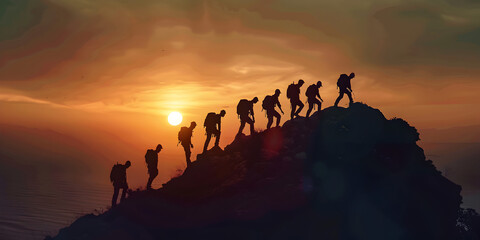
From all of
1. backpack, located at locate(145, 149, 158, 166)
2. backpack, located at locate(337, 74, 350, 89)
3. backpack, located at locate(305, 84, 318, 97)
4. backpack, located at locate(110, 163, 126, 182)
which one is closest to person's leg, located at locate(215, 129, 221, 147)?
backpack, located at locate(145, 149, 158, 166)

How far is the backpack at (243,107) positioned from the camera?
20172 mm

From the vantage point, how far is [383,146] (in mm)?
19953

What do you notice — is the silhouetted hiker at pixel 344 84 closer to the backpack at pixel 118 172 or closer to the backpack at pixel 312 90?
the backpack at pixel 312 90

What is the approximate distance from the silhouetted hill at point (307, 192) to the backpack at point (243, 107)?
197 cm

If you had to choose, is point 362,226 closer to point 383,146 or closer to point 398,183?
point 398,183

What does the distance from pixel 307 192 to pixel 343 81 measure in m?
6.33

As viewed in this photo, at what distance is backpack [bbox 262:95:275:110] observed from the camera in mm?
20469

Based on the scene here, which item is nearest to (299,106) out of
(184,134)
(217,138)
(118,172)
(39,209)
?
(217,138)

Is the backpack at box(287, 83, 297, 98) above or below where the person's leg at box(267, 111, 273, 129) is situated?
above

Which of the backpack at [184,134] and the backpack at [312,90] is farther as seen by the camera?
the backpack at [312,90]

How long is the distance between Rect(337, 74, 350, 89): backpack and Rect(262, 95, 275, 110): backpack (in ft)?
11.7

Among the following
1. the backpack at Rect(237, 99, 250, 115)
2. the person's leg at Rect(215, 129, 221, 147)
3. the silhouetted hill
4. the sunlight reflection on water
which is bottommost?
the sunlight reflection on water

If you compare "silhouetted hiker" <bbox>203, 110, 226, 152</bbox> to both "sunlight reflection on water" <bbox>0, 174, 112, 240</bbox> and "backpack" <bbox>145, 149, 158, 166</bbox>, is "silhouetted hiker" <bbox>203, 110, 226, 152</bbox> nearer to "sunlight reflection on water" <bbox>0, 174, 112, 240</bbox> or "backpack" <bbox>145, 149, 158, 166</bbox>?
"backpack" <bbox>145, 149, 158, 166</bbox>

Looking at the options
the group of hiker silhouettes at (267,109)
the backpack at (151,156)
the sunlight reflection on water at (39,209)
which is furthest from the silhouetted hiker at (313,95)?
the sunlight reflection on water at (39,209)
